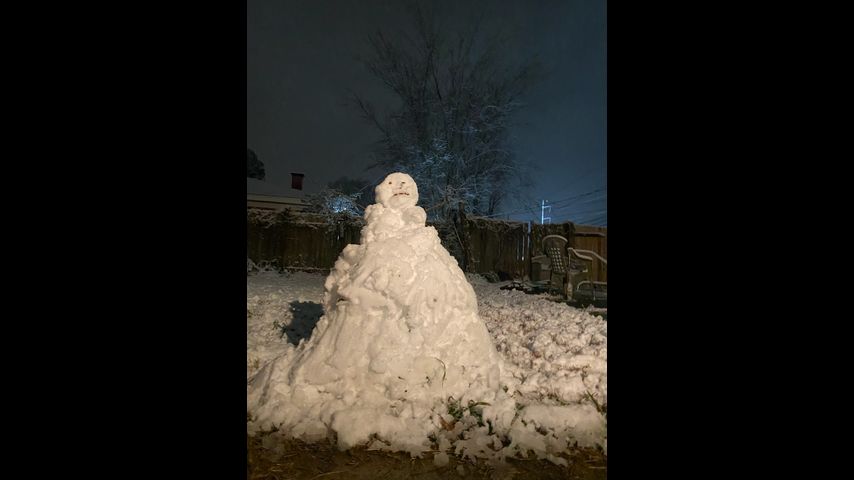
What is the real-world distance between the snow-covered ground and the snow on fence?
4868mm

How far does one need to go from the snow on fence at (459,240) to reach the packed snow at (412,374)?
6861 millimetres

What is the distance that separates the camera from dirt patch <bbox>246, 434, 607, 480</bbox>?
1952mm

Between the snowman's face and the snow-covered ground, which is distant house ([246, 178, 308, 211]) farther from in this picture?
the snowman's face

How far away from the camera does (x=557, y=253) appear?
7.90 m

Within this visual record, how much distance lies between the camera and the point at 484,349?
287cm

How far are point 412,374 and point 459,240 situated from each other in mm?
9028

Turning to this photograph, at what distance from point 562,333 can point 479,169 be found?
31.7ft

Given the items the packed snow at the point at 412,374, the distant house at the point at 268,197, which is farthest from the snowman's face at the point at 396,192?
the distant house at the point at 268,197

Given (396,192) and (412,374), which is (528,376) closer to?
(412,374)

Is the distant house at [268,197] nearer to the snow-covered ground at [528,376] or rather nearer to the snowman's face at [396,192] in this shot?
the snow-covered ground at [528,376]

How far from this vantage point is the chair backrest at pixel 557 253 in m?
7.83

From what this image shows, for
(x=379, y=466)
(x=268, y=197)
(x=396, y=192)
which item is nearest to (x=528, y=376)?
(x=379, y=466)
